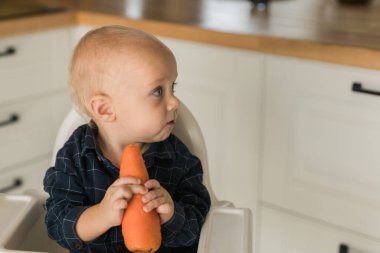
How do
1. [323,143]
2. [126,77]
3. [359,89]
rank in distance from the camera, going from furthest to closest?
[323,143], [359,89], [126,77]

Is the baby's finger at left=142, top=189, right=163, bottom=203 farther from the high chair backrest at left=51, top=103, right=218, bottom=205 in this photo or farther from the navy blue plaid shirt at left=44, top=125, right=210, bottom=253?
the high chair backrest at left=51, top=103, right=218, bottom=205

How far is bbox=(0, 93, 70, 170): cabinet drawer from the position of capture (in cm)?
202

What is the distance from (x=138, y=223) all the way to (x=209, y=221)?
0.68ft

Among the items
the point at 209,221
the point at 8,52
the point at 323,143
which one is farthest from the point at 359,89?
the point at 8,52

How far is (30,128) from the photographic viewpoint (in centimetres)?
209

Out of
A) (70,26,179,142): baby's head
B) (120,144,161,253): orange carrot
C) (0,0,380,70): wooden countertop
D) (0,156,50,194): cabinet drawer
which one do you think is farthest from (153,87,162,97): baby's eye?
(0,156,50,194): cabinet drawer

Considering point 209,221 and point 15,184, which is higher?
point 209,221

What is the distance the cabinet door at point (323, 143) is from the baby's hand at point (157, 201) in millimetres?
701

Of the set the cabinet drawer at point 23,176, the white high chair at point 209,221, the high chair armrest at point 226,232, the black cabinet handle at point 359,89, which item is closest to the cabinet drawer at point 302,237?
the black cabinet handle at point 359,89

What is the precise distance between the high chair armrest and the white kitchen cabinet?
1.05m

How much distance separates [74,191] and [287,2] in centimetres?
126

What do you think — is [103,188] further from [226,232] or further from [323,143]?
[323,143]

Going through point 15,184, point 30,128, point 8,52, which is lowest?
point 15,184

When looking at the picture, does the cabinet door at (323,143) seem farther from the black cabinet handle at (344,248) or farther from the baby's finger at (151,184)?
the baby's finger at (151,184)
